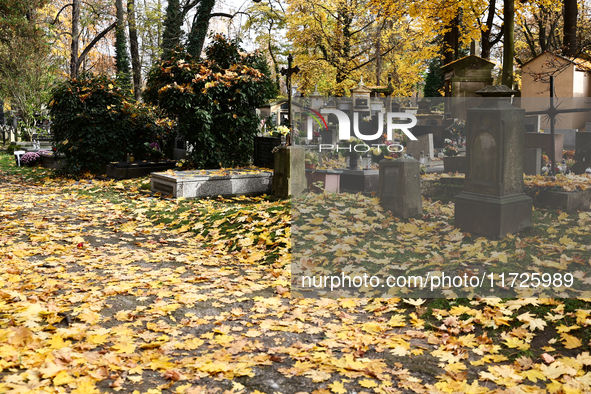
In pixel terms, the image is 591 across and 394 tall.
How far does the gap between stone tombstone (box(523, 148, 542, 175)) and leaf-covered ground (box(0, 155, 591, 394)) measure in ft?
1.66

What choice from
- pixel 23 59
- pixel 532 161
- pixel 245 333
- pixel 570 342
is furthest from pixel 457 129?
pixel 23 59

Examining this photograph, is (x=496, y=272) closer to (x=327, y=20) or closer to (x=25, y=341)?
(x=25, y=341)

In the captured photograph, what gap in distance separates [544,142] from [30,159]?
59.7ft

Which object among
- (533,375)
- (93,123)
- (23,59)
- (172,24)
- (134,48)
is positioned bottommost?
(533,375)

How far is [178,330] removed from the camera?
165 inches

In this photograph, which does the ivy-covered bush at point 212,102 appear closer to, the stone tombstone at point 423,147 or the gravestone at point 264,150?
the gravestone at point 264,150

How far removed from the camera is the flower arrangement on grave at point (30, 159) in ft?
60.8

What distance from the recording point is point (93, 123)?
1473cm

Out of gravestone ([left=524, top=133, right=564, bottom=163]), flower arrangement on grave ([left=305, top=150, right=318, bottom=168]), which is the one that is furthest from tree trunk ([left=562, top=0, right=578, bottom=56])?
flower arrangement on grave ([left=305, top=150, right=318, bottom=168])

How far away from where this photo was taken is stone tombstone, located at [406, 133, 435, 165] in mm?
4327

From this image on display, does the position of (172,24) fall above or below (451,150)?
above

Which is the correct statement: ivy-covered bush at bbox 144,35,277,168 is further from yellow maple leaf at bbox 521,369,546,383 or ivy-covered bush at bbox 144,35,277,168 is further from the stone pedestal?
yellow maple leaf at bbox 521,369,546,383

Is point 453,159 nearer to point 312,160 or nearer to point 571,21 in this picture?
point 312,160

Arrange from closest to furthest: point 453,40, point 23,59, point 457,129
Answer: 1. point 457,129
2. point 453,40
3. point 23,59
